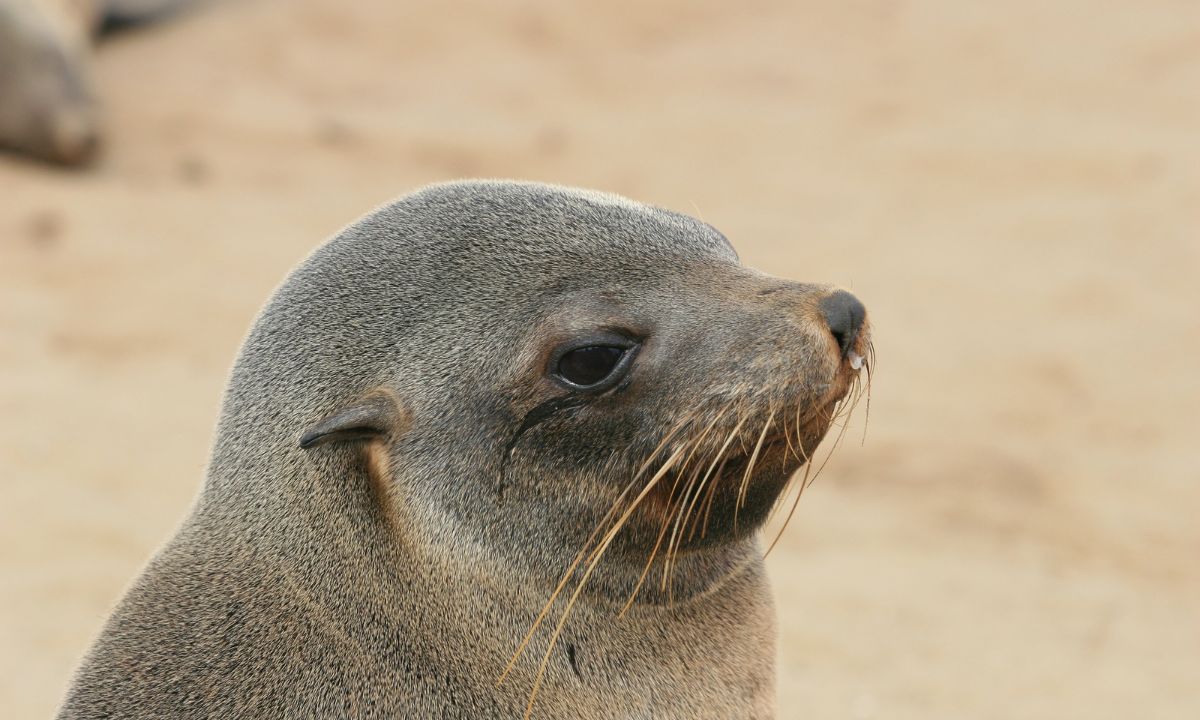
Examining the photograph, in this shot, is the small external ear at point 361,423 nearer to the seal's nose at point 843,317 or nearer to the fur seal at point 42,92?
the seal's nose at point 843,317

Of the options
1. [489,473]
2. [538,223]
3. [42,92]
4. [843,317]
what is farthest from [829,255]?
[489,473]

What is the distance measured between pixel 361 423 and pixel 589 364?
472 millimetres

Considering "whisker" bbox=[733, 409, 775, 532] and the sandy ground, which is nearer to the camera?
"whisker" bbox=[733, 409, 775, 532]

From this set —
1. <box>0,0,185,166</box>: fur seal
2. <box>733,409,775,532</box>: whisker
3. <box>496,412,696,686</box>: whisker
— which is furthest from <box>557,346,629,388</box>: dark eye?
<box>0,0,185,166</box>: fur seal

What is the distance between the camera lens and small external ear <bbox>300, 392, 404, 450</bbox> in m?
2.74

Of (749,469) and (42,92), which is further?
(42,92)

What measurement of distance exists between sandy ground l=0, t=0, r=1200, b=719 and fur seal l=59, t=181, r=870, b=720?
598 millimetres

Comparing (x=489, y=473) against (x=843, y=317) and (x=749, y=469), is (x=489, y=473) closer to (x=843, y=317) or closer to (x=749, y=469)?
(x=749, y=469)

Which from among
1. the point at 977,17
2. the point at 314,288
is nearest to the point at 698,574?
the point at 314,288

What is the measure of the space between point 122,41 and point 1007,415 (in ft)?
33.5

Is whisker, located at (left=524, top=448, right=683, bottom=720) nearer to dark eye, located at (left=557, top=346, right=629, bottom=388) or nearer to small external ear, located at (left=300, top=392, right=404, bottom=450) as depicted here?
dark eye, located at (left=557, top=346, right=629, bottom=388)

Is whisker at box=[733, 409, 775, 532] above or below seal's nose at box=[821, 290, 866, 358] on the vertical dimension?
below

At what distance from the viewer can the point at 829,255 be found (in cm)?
1009

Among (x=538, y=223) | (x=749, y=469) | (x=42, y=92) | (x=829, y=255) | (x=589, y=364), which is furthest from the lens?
(x=42, y=92)
